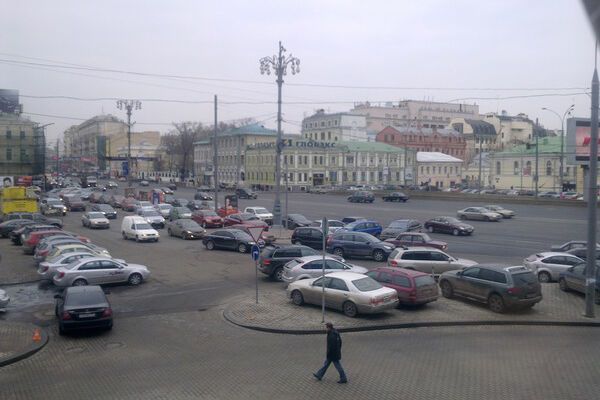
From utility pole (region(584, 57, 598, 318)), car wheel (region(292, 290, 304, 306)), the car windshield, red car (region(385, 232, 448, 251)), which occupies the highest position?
utility pole (region(584, 57, 598, 318))

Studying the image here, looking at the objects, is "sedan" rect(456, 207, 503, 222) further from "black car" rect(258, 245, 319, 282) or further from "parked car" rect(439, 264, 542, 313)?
"parked car" rect(439, 264, 542, 313)

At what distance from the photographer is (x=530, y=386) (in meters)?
9.67

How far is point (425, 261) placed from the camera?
19891 millimetres

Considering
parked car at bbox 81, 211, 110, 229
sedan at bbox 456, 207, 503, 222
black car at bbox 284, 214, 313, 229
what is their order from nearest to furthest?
black car at bbox 284, 214, 313, 229 < parked car at bbox 81, 211, 110, 229 < sedan at bbox 456, 207, 503, 222

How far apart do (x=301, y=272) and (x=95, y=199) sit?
48809mm

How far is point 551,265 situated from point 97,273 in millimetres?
15590

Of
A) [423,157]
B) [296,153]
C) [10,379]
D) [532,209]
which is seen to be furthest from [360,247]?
[423,157]

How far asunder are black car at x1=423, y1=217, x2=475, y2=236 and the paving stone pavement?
21.7m

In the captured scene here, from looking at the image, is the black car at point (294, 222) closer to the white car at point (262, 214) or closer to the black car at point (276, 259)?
the white car at point (262, 214)

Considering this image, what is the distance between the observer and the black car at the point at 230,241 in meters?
27.0

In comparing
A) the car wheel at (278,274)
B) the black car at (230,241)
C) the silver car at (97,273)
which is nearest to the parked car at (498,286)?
the car wheel at (278,274)

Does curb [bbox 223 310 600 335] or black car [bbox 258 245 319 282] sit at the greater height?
black car [bbox 258 245 319 282]

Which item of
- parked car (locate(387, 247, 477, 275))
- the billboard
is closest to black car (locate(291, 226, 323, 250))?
parked car (locate(387, 247, 477, 275))

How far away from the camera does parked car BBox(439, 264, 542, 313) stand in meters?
14.6
